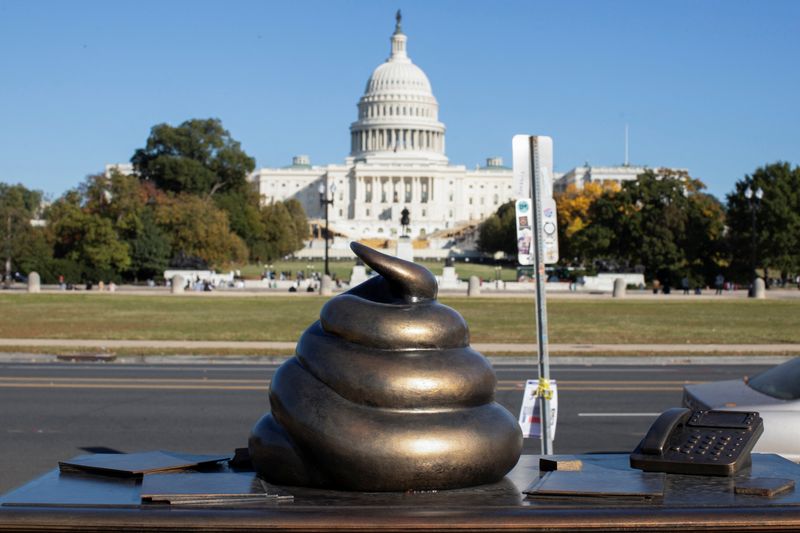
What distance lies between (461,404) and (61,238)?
208ft

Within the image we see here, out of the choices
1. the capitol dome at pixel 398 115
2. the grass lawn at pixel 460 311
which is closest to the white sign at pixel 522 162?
the grass lawn at pixel 460 311

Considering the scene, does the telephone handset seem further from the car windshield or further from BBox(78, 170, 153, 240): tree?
BBox(78, 170, 153, 240): tree

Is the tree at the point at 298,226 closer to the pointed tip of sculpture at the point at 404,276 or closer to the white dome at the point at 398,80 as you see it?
the white dome at the point at 398,80

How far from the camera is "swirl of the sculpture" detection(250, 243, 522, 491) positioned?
430 cm

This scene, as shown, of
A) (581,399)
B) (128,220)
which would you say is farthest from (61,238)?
(581,399)

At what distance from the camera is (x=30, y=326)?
93.1 feet

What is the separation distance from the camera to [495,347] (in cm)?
2262

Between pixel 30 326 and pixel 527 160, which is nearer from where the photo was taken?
pixel 527 160

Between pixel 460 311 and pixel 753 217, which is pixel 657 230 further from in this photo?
pixel 460 311

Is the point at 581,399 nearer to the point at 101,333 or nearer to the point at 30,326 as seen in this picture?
the point at 101,333

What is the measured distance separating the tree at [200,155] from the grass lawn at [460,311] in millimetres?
37830

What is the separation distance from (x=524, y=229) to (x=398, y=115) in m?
161

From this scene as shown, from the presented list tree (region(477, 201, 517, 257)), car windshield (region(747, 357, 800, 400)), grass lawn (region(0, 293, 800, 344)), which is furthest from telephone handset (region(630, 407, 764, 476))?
tree (region(477, 201, 517, 257))

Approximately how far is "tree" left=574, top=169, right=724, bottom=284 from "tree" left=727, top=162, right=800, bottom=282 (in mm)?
1559
